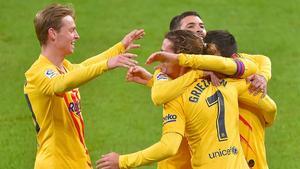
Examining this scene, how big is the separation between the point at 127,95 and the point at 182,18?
264 inches

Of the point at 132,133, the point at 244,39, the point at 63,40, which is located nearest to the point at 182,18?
the point at 63,40

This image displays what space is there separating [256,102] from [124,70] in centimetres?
927

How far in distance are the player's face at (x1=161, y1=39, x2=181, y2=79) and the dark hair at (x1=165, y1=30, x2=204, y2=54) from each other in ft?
0.11

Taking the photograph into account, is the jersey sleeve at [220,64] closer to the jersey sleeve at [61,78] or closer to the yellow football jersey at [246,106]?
the yellow football jersey at [246,106]

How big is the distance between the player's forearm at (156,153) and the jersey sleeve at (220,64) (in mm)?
602

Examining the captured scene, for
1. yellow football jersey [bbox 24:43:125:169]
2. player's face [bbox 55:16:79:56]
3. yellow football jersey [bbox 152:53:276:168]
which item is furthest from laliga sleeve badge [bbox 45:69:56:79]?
yellow football jersey [bbox 152:53:276:168]

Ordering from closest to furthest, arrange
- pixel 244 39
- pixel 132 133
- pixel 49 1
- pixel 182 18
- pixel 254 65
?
pixel 254 65 → pixel 182 18 → pixel 132 133 → pixel 244 39 → pixel 49 1

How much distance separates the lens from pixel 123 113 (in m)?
14.6

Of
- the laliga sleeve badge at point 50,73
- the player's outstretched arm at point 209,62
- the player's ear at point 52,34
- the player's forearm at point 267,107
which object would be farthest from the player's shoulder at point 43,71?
the player's forearm at point 267,107

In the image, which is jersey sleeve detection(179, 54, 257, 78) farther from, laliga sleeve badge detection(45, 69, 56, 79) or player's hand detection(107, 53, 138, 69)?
laliga sleeve badge detection(45, 69, 56, 79)

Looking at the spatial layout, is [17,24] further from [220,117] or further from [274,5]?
[220,117]

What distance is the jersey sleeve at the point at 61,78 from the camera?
7180mm

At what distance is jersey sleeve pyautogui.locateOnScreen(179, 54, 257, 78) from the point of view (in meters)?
6.87

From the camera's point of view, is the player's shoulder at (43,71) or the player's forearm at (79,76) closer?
the player's forearm at (79,76)
